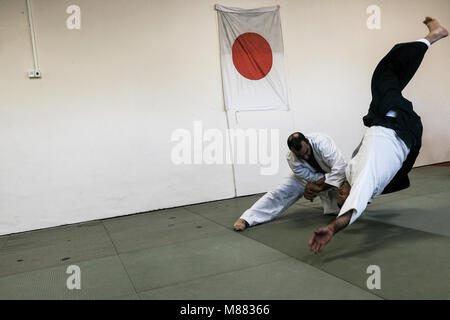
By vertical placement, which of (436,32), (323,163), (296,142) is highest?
(436,32)

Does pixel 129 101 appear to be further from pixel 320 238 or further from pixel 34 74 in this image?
pixel 320 238

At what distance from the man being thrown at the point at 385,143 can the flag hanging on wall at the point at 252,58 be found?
2307 mm

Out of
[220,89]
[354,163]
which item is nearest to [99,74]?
[220,89]

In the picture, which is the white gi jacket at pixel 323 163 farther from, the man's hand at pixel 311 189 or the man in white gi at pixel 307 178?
the man's hand at pixel 311 189

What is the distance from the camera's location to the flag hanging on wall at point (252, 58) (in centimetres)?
522

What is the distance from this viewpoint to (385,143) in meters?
2.73

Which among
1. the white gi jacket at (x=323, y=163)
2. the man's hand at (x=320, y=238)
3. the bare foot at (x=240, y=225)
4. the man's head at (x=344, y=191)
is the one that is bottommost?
the bare foot at (x=240, y=225)

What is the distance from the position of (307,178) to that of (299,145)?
404mm

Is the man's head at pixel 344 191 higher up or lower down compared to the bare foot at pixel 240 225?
higher up

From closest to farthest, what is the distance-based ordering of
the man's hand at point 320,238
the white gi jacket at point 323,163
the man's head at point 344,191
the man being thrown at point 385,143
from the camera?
the man's hand at point 320,238
the man being thrown at point 385,143
the man's head at point 344,191
the white gi jacket at point 323,163

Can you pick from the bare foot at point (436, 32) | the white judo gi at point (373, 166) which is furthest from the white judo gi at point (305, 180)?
the bare foot at point (436, 32)

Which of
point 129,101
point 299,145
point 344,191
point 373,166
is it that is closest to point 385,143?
point 373,166

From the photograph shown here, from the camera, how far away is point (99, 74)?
461cm

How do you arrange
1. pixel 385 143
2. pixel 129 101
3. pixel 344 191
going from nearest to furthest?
pixel 385 143, pixel 344 191, pixel 129 101
